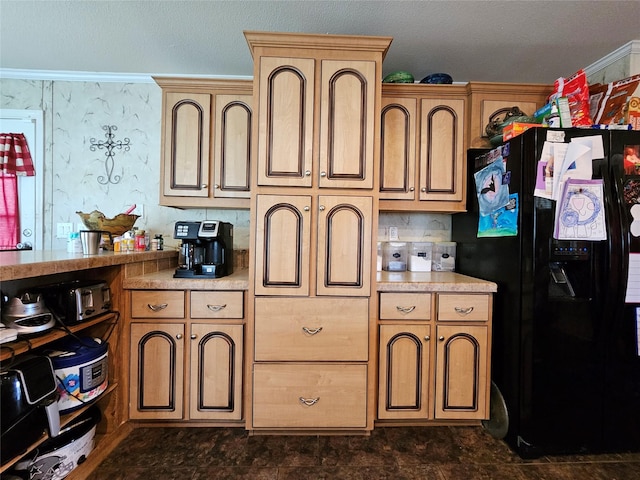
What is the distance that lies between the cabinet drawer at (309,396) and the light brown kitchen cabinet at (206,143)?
1.17 metres

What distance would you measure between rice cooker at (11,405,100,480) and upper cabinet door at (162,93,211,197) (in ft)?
4.56

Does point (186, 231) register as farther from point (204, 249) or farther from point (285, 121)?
point (285, 121)

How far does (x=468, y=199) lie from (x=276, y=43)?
63.1 inches

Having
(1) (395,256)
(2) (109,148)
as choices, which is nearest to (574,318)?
(1) (395,256)

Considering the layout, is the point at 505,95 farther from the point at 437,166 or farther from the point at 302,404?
the point at 302,404

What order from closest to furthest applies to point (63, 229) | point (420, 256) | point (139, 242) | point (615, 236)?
point (615, 236) < point (139, 242) < point (420, 256) < point (63, 229)

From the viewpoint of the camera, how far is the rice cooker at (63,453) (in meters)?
1.24

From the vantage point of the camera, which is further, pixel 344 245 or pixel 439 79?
pixel 439 79

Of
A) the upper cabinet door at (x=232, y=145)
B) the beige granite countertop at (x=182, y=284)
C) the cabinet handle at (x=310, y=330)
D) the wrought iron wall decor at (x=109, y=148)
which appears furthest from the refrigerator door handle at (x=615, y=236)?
the wrought iron wall decor at (x=109, y=148)

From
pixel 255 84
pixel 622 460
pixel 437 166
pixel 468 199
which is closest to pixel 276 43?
pixel 255 84

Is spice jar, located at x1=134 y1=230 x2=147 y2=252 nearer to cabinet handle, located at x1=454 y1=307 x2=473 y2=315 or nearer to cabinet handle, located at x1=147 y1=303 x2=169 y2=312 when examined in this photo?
cabinet handle, located at x1=147 y1=303 x2=169 y2=312

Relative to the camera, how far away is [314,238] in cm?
166

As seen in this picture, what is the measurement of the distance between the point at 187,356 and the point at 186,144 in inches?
55.8

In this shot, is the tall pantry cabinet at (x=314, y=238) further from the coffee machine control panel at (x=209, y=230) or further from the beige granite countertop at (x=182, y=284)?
the coffee machine control panel at (x=209, y=230)
